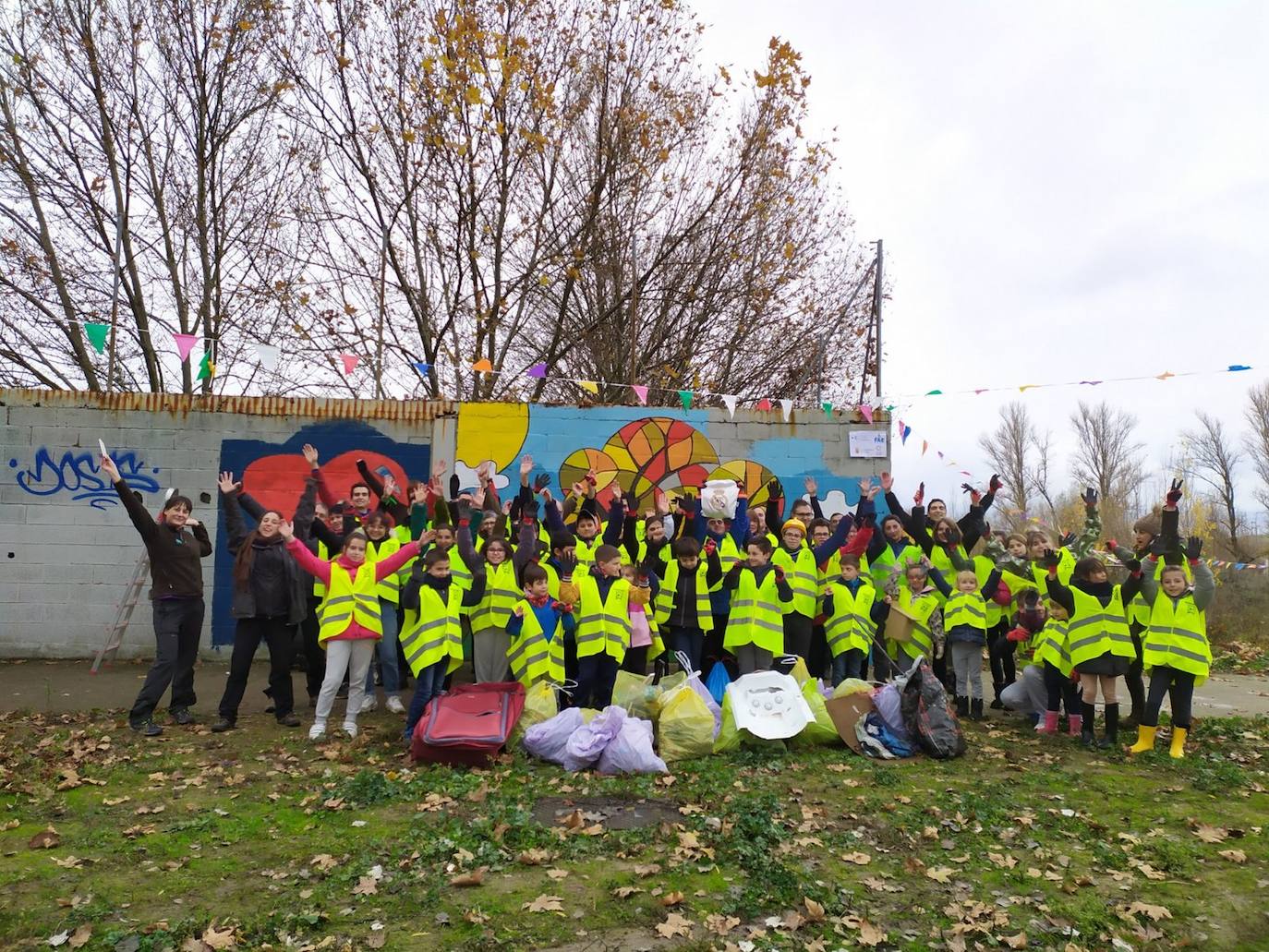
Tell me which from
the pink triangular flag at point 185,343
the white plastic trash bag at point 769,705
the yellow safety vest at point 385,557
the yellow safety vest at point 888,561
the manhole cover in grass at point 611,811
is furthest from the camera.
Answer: the pink triangular flag at point 185,343

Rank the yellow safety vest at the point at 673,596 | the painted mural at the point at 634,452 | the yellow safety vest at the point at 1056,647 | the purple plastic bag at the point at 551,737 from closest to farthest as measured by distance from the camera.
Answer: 1. the purple plastic bag at the point at 551,737
2. the yellow safety vest at the point at 1056,647
3. the yellow safety vest at the point at 673,596
4. the painted mural at the point at 634,452

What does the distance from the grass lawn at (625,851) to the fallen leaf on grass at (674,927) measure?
0.05 feet

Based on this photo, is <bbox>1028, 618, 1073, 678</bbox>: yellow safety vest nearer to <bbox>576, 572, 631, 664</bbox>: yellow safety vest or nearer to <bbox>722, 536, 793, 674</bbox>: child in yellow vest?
<bbox>722, 536, 793, 674</bbox>: child in yellow vest

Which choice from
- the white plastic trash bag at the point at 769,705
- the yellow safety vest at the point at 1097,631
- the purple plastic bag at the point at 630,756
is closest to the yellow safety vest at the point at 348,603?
the purple plastic bag at the point at 630,756

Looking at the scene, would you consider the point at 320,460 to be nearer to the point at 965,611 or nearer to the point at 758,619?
the point at 758,619

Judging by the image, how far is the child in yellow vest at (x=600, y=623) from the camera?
6.83 meters

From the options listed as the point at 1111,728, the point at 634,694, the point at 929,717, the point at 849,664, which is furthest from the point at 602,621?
the point at 1111,728

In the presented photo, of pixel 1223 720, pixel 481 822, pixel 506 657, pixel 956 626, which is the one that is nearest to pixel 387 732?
pixel 506 657

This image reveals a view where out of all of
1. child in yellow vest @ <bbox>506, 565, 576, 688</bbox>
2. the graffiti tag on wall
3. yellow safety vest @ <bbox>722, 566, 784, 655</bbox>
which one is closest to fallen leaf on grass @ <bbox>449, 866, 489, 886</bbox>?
child in yellow vest @ <bbox>506, 565, 576, 688</bbox>

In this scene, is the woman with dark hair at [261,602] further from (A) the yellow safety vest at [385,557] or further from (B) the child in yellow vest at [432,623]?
(B) the child in yellow vest at [432,623]

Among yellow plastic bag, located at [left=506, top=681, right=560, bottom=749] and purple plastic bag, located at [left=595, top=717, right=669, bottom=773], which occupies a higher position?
yellow plastic bag, located at [left=506, top=681, right=560, bottom=749]

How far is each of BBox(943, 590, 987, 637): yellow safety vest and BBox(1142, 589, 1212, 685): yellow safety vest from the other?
1.24 metres

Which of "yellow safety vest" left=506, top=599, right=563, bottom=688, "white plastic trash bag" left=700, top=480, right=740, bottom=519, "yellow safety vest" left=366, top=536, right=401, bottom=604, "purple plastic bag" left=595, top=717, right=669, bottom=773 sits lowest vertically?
"purple plastic bag" left=595, top=717, right=669, bottom=773

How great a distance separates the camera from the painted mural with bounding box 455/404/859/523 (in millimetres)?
10422
